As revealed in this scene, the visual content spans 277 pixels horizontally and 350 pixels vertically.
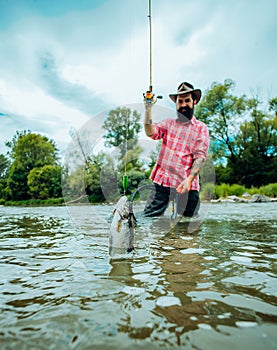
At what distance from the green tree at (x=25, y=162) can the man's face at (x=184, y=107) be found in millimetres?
39339

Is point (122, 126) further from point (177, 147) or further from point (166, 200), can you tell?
point (166, 200)

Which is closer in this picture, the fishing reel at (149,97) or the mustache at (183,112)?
the fishing reel at (149,97)

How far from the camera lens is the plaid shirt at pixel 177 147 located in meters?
4.99

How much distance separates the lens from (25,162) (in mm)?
45344

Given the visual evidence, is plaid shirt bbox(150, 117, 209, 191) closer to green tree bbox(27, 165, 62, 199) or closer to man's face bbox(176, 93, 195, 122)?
man's face bbox(176, 93, 195, 122)

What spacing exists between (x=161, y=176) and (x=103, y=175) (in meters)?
1.25

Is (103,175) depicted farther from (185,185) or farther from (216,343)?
(216,343)

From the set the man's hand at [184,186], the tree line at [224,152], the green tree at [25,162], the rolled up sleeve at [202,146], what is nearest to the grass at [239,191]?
the tree line at [224,152]

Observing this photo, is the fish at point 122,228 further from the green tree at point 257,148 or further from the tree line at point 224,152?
the green tree at point 257,148

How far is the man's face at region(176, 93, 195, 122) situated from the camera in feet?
16.9

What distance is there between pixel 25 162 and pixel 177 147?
44.6 metres

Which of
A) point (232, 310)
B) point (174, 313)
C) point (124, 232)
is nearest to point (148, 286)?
point (174, 313)

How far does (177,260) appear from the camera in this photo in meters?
2.94

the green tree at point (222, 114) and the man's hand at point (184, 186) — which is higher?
the green tree at point (222, 114)
